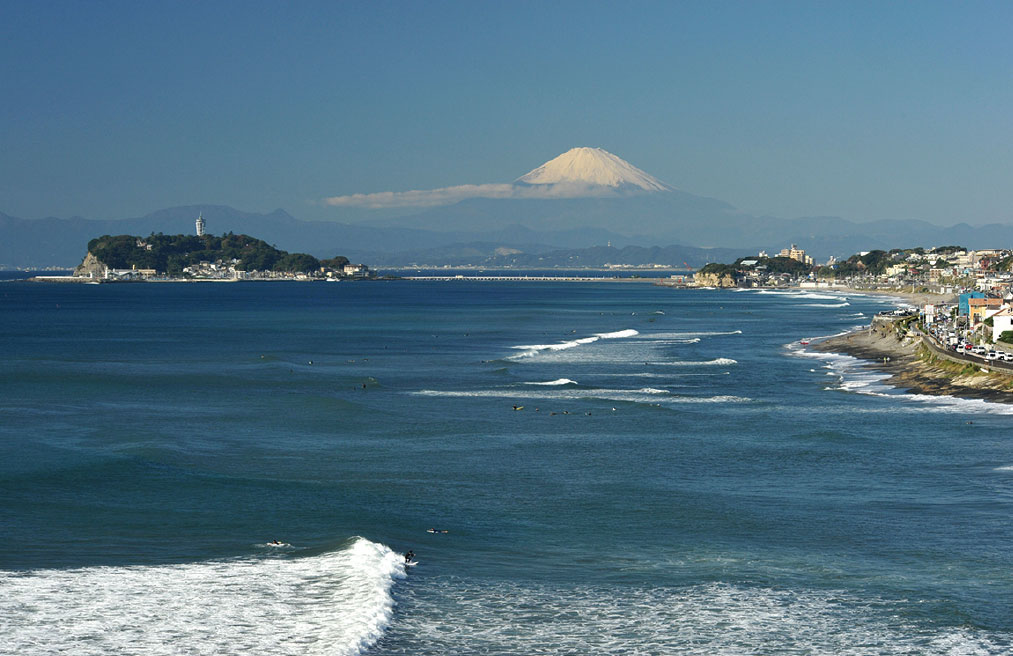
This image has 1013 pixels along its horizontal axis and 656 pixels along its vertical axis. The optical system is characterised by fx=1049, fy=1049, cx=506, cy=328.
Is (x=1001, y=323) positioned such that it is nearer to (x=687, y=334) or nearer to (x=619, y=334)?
(x=687, y=334)

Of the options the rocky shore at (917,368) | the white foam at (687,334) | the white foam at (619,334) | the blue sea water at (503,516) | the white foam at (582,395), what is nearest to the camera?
the blue sea water at (503,516)

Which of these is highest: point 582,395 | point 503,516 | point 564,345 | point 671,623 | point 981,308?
point 981,308

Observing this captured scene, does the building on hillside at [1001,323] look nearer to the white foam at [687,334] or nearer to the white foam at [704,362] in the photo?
the white foam at [704,362]

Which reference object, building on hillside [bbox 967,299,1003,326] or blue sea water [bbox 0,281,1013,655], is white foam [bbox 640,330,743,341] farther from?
blue sea water [bbox 0,281,1013,655]

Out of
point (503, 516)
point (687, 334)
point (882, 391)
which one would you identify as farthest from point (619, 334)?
point (503, 516)

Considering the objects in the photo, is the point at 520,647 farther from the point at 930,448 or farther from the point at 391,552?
the point at 930,448

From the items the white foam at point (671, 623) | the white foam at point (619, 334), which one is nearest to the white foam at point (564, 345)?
the white foam at point (619, 334)

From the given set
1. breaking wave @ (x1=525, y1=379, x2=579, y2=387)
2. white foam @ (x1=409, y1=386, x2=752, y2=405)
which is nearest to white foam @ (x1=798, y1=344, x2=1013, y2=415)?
white foam @ (x1=409, y1=386, x2=752, y2=405)
